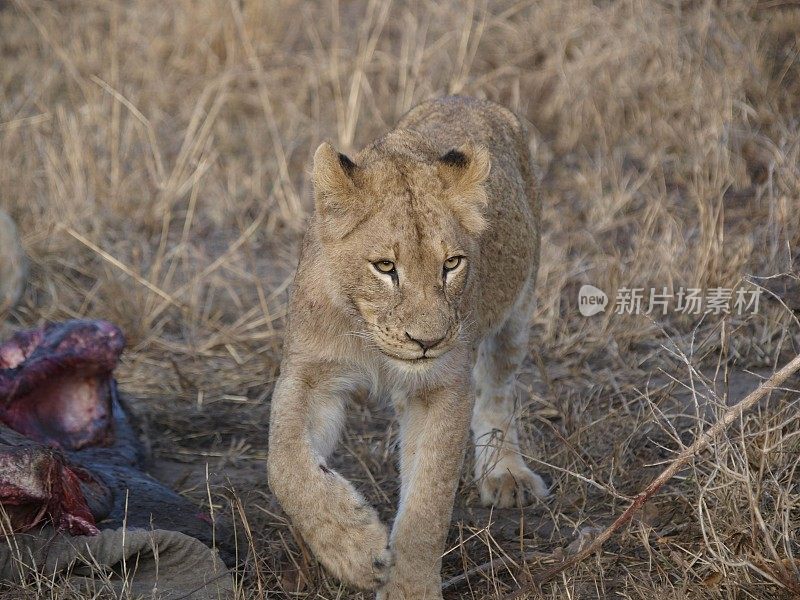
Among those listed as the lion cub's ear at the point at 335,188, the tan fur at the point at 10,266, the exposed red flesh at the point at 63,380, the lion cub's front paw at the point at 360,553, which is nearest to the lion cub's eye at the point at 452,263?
the lion cub's ear at the point at 335,188

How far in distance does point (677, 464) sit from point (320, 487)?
3.31 feet

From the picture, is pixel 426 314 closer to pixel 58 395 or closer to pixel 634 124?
pixel 58 395

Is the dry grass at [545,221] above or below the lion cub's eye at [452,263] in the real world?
below

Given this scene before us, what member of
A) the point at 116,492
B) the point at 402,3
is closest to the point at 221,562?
the point at 116,492

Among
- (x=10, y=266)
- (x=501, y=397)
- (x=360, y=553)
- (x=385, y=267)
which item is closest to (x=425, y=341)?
(x=385, y=267)

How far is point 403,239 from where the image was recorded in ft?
11.0

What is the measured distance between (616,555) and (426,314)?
3.36 ft

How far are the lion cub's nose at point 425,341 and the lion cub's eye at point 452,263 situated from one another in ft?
0.77

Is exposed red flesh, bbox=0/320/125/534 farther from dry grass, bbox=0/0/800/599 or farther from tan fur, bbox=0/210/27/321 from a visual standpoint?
tan fur, bbox=0/210/27/321

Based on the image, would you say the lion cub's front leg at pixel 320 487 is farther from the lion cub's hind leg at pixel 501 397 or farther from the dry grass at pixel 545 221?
the lion cub's hind leg at pixel 501 397

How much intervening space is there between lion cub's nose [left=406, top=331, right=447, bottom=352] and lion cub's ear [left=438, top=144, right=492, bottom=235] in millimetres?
468

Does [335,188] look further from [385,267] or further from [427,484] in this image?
[427,484]

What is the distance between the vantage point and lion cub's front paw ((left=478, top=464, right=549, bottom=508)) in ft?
14.1

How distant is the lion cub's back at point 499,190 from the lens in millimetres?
4164
